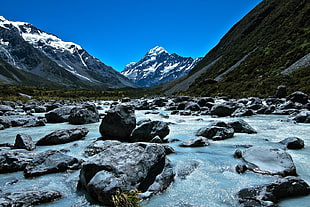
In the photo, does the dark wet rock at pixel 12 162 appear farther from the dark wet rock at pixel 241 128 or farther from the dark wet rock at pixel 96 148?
the dark wet rock at pixel 241 128

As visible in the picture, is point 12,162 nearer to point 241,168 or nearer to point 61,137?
point 61,137

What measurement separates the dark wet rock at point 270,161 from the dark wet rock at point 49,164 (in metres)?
5.43

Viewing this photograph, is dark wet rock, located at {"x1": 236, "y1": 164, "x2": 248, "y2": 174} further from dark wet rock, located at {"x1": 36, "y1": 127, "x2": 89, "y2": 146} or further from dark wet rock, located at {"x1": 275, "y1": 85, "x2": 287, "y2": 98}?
dark wet rock, located at {"x1": 275, "y1": 85, "x2": 287, "y2": 98}

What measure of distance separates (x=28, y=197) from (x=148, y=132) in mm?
6282

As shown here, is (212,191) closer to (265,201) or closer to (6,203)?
(265,201)

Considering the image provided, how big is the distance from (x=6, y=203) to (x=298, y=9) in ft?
297

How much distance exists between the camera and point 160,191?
534cm

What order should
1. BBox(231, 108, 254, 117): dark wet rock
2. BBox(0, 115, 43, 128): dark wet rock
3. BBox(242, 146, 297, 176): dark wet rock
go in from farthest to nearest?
BBox(231, 108, 254, 117): dark wet rock < BBox(0, 115, 43, 128): dark wet rock < BBox(242, 146, 297, 176): dark wet rock

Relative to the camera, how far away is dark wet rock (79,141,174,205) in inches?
190

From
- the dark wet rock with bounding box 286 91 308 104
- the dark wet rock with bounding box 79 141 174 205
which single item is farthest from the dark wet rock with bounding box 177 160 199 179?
the dark wet rock with bounding box 286 91 308 104

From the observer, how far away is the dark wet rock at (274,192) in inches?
184

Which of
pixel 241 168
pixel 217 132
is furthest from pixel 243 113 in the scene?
pixel 241 168

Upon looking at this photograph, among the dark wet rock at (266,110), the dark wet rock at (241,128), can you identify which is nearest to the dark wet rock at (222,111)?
the dark wet rock at (266,110)

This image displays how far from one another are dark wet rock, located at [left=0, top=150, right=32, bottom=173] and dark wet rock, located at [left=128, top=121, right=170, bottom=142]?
15.0 ft
